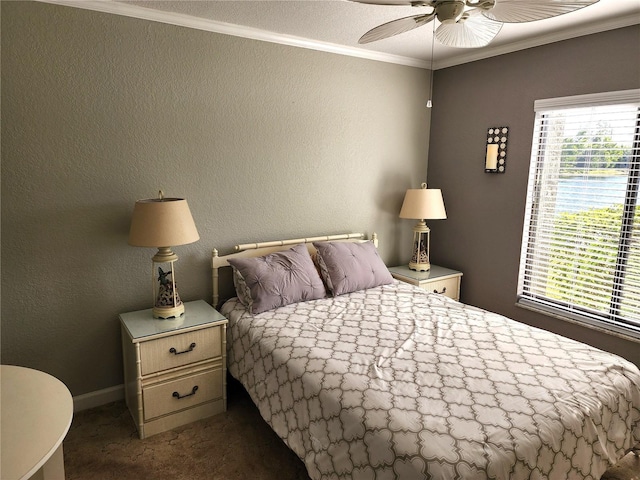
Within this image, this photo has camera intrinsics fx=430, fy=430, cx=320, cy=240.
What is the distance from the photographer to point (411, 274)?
3.70m

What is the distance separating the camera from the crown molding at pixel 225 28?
245cm

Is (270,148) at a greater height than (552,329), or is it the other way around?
(270,148)

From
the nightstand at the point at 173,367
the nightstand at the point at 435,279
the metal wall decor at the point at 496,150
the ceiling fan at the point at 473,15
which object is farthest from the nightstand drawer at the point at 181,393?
the metal wall decor at the point at 496,150

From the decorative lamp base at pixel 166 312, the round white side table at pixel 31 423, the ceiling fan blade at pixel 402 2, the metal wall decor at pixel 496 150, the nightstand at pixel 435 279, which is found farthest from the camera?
the nightstand at pixel 435 279

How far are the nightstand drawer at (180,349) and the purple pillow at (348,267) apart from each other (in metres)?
0.90

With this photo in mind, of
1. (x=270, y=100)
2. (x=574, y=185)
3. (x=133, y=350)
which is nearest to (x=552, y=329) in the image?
(x=574, y=185)

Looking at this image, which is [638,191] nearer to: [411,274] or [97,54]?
[411,274]

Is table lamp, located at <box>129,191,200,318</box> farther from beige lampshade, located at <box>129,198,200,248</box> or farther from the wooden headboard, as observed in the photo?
the wooden headboard

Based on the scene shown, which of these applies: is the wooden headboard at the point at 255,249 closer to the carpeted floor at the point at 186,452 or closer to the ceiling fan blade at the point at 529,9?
the carpeted floor at the point at 186,452

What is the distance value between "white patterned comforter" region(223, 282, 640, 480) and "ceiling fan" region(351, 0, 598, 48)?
1511mm

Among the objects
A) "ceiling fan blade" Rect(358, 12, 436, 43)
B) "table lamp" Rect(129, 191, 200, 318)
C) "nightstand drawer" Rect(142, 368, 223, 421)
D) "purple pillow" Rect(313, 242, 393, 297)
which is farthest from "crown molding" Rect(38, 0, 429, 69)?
"nightstand drawer" Rect(142, 368, 223, 421)

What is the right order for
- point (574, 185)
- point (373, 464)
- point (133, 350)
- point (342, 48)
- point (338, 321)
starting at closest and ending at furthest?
point (373, 464) → point (133, 350) → point (338, 321) → point (574, 185) → point (342, 48)

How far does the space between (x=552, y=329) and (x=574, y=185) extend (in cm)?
107

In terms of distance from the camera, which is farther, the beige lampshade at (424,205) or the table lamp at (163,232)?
the beige lampshade at (424,205)
